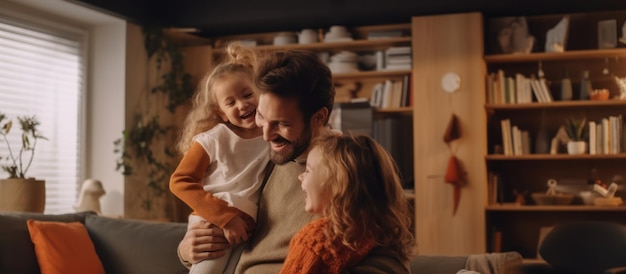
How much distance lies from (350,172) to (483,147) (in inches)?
188

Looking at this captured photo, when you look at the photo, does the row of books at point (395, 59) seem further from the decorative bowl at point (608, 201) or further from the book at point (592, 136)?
the decorative bowl at point (608, 201)

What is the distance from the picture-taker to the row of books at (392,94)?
255 inches

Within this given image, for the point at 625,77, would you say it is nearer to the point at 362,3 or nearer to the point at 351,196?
the point at 362,3

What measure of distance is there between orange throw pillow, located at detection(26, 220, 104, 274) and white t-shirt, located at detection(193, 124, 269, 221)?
1886mm

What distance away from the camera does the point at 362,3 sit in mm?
6211

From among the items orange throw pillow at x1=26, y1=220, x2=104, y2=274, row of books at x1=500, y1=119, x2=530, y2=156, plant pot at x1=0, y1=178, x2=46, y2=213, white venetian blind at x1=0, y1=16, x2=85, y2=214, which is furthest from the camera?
row of books at x1=500, y1=119, x2=530, y2=156

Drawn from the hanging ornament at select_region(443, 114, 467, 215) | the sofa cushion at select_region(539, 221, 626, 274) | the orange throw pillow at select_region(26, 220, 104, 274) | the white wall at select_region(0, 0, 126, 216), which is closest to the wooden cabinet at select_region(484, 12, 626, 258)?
the hanging ornament at select_region(443, 114, 467, 215)

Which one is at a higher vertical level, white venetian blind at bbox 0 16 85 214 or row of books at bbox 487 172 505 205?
white venetian blind at bbox 0 16 85 214

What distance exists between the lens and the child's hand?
1732 millimetres

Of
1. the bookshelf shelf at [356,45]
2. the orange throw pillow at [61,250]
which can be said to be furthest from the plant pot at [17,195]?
the bookshelf shelf at [356,45]

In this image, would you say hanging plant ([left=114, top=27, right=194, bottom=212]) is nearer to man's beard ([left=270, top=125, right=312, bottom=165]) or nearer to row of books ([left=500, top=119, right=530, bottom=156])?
row of books ([left=500, top=119, right=530, bottom=156])

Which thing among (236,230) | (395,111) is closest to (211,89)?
(236,230)

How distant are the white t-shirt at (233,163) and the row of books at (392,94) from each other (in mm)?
4695

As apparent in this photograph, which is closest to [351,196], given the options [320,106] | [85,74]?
[320,106]
